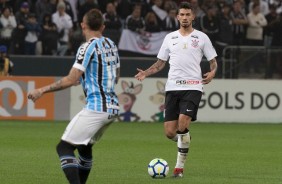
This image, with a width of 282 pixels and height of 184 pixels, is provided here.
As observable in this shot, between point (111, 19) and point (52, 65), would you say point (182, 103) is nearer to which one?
point (52, 65)

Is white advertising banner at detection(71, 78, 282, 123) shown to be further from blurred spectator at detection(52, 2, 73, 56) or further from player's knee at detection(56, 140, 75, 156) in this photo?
player's knee at detection(56, 140, 75, 156)

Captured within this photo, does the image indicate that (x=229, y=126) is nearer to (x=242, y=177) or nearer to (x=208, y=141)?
(x=208, y=141)

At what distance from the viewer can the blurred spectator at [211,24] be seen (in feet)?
85.2

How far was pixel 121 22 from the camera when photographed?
26406 mm

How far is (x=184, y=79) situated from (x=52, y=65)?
520 inches

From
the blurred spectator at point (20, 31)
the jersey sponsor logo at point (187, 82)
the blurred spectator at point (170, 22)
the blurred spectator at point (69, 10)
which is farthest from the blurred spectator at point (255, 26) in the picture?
the jersey sponsor logo at point (187, 82)

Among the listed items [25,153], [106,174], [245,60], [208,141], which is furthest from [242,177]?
[245,60]

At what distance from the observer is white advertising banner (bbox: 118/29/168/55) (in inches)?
1030

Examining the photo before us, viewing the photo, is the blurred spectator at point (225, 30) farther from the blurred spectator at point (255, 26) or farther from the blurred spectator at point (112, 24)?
the blurred spectator at point (112, 24)

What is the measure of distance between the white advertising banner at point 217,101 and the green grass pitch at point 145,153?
2.22ft

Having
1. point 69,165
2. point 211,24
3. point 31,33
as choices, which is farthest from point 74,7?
point 69,165

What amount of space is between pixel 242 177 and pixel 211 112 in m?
11.7

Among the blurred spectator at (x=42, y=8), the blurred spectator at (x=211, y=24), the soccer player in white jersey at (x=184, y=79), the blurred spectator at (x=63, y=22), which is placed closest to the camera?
the soccer player in white jersey at (x=184, y=79)

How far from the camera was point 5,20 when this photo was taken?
1006 inches
